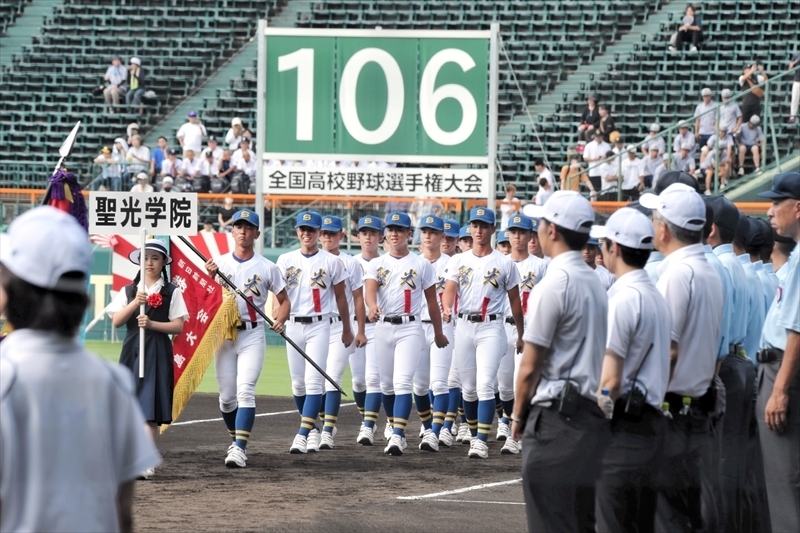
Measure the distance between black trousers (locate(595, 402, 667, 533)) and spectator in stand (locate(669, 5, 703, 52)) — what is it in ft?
85.0

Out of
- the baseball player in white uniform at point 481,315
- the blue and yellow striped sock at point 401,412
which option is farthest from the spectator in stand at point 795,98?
the blue and yellow striped sock at point 401,412

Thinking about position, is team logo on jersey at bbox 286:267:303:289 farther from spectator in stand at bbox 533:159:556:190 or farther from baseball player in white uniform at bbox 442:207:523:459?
spectator in stand at bbox 533:159:556:190

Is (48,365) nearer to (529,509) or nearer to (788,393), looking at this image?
(529,509)

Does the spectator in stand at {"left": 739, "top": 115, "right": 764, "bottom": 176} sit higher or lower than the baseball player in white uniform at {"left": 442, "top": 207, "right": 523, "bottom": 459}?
higher

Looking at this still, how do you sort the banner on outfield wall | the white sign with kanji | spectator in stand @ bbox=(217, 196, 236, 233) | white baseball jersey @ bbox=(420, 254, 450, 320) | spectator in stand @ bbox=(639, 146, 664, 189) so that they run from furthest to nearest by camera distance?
1. spectator in stand @ bbox=(217, 196, 236, 233)
2. spectator in stand @ bbox=(639, 146, 664, 189)
3. the banner on outfield wall
4. white baseball jersey @ bbox=(420, 254, 450, 320)
5. the white sign with kanji

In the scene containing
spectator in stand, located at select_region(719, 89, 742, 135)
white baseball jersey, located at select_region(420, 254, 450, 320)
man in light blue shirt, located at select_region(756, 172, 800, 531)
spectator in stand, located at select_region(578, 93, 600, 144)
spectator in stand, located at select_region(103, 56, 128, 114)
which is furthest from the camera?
spectator in stand, located at select_region(103, 56, 128, 114)

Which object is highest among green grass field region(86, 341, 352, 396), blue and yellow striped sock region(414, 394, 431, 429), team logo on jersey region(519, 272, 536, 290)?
team logo on jersey region(519, 272, 536, 290)

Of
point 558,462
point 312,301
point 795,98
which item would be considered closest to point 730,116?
point 795,98

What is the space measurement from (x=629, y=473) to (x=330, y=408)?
7.12 m

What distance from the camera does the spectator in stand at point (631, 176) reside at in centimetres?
2167

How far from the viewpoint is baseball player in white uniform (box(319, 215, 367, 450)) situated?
42.0ft

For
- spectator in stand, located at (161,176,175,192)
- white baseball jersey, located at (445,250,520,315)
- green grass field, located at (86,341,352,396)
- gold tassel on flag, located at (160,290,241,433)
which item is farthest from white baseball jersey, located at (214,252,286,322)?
spectator in stand, located at (161,176,175,192)

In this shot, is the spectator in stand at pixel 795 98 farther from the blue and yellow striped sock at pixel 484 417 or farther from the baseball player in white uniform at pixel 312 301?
the baseball player in white uniform at pixel 312 301

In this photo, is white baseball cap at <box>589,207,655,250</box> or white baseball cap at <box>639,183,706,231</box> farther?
white baseball cap at <box>639,183,706,231</box>
